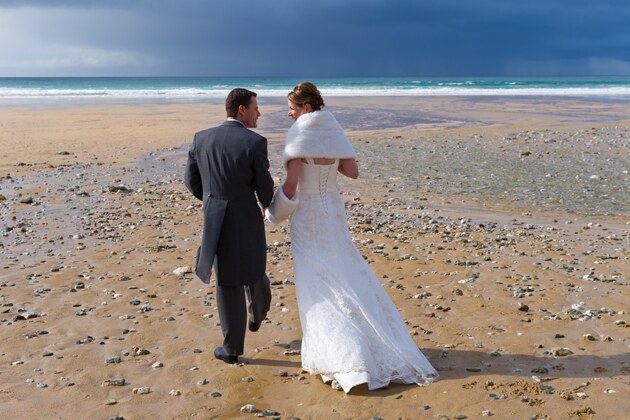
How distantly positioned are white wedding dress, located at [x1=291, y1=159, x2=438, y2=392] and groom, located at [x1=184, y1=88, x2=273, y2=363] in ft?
0.98

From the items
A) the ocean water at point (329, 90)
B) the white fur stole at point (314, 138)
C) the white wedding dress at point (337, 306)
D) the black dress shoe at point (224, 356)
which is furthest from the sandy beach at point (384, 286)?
the ocean water at point (329, 90)

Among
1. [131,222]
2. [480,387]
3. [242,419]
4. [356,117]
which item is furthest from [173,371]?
[356,117]

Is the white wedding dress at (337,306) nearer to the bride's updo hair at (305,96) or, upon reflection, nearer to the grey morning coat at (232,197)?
the grey morning coat at (232,197)

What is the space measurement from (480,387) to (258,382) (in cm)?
154

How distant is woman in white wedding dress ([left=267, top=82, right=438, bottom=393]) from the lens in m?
4.69

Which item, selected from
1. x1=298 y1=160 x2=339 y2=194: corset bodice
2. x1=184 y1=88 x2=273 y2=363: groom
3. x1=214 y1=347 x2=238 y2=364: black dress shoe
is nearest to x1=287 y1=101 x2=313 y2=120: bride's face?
x1=184 y1=88 x2=273 y2=363: groom

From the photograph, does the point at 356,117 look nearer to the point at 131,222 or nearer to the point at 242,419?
the point at 131,222

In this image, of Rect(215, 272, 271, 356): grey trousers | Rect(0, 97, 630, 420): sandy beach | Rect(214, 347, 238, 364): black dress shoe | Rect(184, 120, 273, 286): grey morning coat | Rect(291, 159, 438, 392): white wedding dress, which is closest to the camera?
Rect(0, 97, 630, 420): sandy beach

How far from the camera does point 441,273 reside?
24.5 feet

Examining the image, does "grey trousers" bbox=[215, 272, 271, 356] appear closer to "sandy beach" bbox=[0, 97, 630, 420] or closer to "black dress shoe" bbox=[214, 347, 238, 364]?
"black dress shoe" bbox=[214, 347, 238, 364]

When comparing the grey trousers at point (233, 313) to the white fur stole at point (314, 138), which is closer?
the white fur stole at point (314, 138)

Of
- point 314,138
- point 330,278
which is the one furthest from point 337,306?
point 314,138

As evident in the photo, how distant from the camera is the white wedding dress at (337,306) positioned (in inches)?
184

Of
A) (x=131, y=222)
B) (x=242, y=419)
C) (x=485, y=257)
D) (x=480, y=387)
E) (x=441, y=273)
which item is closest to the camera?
(x=242, y=419)
